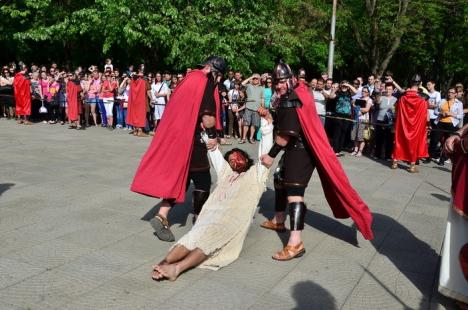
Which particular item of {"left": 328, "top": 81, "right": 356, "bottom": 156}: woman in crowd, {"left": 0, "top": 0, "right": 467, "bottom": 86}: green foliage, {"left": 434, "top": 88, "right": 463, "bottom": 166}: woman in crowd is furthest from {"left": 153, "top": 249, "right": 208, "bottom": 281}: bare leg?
{"left": 0, "top": 0, "right": 467, "bottom": 86}: green foliage

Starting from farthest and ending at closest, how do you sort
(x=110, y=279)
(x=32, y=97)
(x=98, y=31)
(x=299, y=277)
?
1. (x=98, y=31)
2. (x=32, y=97)
3. (x=299, y=277)
4. (x=110, y=279)

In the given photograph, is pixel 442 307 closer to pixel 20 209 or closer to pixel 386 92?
pixel 20 209

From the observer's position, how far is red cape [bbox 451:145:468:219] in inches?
143

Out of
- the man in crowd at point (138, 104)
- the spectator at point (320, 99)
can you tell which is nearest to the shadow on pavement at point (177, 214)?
the spectator at point (320, 99)

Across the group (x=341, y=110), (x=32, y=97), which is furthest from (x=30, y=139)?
(x=341, y=110)

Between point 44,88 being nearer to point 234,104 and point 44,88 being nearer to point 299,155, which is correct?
point 234,104

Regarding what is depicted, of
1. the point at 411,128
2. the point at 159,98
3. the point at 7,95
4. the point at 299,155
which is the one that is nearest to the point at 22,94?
the point at 7,95

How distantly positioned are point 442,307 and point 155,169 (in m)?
2.76

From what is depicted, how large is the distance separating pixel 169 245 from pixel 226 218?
31.9 inches

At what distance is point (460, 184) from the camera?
368 centimetres

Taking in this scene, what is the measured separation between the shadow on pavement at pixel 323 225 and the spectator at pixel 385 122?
5236 mm

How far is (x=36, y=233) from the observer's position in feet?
16.0

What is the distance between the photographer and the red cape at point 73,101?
14.1 meters

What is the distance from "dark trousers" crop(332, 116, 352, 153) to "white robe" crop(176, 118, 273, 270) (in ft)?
22.7
